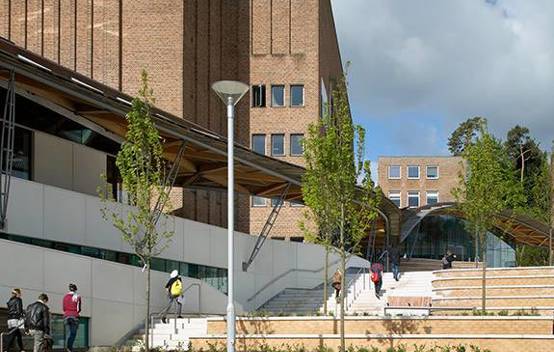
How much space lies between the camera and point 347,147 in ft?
69.3

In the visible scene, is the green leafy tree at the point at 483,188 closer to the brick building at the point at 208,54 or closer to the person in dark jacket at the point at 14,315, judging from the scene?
the person in dark jacket at the point at 14,315

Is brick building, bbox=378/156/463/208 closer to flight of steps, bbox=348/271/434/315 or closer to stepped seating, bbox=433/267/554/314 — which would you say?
flight of steps, bbox=348/271/434/315

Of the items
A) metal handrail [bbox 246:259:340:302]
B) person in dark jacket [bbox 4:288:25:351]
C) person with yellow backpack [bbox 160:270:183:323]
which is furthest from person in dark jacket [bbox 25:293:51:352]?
metal handrail [bbox 246:259:340:302]

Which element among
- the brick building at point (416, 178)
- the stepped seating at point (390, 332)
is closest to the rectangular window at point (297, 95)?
the stepped seating at point (390, 332)

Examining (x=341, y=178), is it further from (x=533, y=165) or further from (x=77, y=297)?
(x=533, y=165)

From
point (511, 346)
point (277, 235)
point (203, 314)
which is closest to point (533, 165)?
point (277, 235)

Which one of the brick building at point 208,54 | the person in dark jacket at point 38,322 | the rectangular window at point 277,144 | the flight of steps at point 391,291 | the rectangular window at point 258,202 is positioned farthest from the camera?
the rectangular window at point 258,202

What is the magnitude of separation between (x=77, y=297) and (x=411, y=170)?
79.5 meters

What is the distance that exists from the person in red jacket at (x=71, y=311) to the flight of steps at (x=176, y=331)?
9.80 feet

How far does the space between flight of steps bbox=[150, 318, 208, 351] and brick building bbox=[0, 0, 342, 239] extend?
18252 mm

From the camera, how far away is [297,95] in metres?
54.0

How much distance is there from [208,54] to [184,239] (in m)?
21.6

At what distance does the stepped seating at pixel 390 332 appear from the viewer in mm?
20875

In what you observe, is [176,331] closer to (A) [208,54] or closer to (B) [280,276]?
(B) [280,276]
